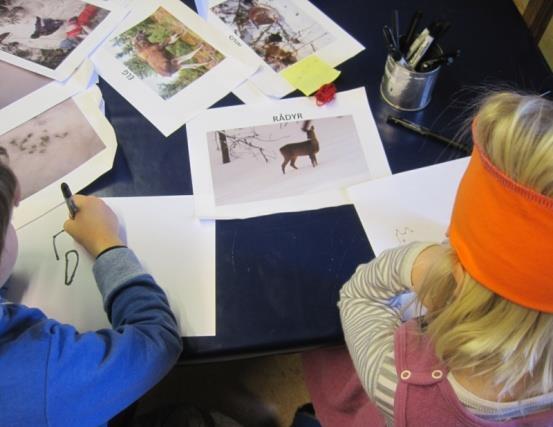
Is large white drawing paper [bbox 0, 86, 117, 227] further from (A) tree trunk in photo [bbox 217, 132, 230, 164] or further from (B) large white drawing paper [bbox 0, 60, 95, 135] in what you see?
(A) tree trunk in photo [bbox 217, 132, 230, 164]

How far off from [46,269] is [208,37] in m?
0.47

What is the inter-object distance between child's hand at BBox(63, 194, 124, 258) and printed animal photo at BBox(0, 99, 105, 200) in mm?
80

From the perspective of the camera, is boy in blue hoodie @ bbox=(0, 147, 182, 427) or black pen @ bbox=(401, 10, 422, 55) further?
black pen @ bbox=(401, 10, 422, 55)

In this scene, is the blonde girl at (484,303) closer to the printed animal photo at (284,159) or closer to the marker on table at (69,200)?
the printed animal photo at (284,159)

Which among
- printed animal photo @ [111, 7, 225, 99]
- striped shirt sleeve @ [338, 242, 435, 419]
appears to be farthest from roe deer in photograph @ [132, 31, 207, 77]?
striped shirt sleeve @ [338, 242, 435, 419]

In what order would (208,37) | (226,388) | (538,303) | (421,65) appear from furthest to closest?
1. (226,388)
2. (208,37)
3. (421,65)
4. (538,303)

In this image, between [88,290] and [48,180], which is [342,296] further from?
[48,180]

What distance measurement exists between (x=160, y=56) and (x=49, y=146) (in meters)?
0.24

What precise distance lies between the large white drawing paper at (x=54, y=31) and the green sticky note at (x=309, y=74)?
1.06 feet

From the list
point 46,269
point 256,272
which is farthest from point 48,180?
point 256,272

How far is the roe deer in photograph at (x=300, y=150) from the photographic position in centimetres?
77

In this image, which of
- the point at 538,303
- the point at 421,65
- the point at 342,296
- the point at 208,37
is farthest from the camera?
the point at 208,37

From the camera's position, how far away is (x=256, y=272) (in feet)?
2.21

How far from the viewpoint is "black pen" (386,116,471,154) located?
782 mm
